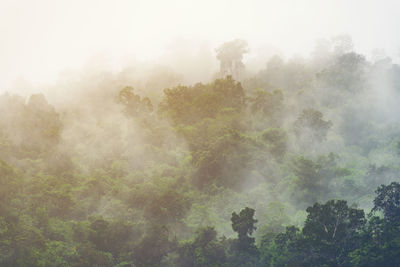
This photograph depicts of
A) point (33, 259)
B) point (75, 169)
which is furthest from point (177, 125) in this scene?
point (33, 259)

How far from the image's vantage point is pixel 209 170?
2670 cm

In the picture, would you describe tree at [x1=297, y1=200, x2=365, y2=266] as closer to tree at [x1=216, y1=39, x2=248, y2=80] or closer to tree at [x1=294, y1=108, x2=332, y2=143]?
tree at [x1=294, y1=108, x2=332, y2=143]

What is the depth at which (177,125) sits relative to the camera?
31.6 meters

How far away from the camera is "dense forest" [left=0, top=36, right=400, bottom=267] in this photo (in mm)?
16703

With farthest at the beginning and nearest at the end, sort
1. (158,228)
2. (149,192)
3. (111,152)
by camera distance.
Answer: (111,152) → (149,192) → (158,228)

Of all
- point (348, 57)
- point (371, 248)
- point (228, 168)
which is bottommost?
point (371, 248)

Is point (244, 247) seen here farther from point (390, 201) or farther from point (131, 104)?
point (131, 104)

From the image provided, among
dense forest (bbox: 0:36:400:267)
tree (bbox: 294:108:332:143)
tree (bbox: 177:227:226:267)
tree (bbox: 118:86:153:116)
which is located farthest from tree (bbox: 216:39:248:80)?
tree (bbox: 177:227:226:267)

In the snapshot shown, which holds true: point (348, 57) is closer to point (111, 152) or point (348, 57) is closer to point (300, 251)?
point (111, 152)

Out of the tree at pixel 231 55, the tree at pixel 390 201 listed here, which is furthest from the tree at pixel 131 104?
the tree at pixel 390 201

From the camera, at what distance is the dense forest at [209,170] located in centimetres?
1670

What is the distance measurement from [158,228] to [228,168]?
7.97 m

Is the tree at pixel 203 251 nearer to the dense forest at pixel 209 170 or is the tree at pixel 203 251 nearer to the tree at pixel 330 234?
the dense forest at pixel 209 170

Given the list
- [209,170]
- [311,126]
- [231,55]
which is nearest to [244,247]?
[209,170]
